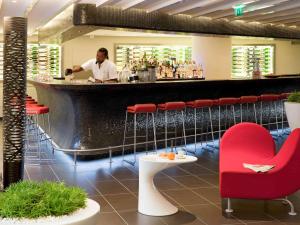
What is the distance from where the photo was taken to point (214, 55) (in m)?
11.4

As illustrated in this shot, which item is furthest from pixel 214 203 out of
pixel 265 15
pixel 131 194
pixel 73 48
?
pixel 73 48

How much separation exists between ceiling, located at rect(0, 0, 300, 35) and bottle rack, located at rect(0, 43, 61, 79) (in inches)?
173

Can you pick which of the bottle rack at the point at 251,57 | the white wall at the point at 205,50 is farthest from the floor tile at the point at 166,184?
the bottle rack at the point at 251,57

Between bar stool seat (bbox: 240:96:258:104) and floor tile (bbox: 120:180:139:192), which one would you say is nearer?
floor tile (bbox: 120:180:139:192)

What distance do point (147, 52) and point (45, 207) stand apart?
41.4 feet

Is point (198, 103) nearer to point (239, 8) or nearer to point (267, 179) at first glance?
point (239, 8)

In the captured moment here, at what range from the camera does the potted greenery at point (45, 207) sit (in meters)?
2.32

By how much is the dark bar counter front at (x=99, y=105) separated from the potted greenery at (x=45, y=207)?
440cm

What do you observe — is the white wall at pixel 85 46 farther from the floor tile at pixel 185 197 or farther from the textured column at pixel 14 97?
the textured column at pixel 14 97

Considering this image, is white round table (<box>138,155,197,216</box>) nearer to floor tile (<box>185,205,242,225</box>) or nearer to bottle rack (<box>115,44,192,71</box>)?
floor tile (<box>185,205,242,225</box>)

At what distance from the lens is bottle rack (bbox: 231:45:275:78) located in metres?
15.9

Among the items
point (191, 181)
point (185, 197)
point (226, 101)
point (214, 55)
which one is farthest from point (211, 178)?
point (214, 55)

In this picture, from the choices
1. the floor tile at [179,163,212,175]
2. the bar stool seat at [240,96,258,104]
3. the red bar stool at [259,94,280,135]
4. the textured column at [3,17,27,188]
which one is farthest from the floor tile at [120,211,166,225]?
the red bar stool at [259,94,280,135]

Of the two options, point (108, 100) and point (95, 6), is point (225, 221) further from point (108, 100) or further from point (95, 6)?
point (95, 6)
